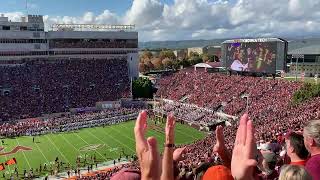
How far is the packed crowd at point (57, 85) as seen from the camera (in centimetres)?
4747

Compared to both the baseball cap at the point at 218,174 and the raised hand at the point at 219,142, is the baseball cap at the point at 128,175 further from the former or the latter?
the raised hand at the point at 219,142

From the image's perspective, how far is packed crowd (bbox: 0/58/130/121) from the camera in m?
47.5

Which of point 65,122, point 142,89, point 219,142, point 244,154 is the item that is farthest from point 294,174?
point 142,89

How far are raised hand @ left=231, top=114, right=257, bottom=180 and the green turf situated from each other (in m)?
28.0

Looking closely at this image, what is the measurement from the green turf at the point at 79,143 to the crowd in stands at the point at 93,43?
20208mm

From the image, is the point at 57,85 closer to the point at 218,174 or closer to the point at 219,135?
the point at 219,135

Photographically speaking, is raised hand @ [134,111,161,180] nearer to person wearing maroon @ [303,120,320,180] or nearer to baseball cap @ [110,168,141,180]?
baseball cap @ [110,168,141,180]

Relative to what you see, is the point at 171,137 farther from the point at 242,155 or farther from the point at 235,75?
the point at 235,75

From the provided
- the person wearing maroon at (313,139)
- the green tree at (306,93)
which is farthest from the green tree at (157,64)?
the person wearing maroon at (313,139)

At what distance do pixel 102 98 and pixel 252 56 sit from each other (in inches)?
752

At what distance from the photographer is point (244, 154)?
294 centimetres

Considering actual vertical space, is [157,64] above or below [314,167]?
below

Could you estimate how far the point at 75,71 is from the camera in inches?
2215

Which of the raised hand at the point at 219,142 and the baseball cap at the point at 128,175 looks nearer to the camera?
the baseball cap at the point at 128,175
